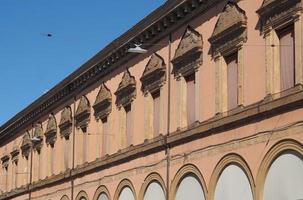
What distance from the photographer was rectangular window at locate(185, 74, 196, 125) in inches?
1003

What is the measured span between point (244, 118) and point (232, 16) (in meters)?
3.16

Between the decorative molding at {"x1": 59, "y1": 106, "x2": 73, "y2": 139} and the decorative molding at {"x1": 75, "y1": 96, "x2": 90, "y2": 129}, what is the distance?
3.75 feet

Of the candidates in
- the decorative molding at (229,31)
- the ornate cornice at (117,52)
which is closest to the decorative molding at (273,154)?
the decorative molding at (229,31)

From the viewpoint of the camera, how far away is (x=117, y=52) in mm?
32031

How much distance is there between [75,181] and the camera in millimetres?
36219

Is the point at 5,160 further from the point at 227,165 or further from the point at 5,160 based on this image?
the point at 227,165

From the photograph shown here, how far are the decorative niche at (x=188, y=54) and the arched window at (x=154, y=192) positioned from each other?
4116 mm

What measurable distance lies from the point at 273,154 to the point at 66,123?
63.0ft

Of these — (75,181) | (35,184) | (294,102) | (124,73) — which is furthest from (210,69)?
(35,184)

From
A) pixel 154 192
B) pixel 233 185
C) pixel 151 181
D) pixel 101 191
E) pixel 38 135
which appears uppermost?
pixel 38 135

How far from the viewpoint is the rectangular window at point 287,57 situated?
66.5 feet

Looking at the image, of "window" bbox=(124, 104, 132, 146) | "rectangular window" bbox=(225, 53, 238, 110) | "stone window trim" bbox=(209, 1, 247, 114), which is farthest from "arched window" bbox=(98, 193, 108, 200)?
"rectangular window" bbox=(225, 53, 238, 110)

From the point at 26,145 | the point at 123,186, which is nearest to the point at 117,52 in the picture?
the point at 123,186

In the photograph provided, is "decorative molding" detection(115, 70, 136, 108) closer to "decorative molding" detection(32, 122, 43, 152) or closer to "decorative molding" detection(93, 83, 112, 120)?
"decorative molding" detection(93, 83, 112, 120)
